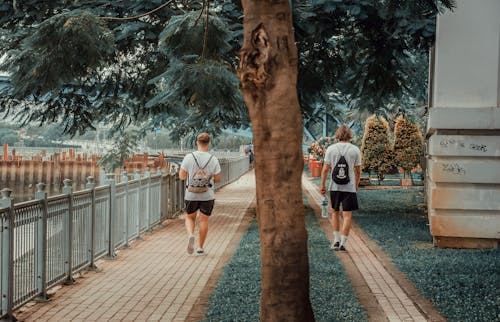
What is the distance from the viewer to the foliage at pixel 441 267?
333 inches

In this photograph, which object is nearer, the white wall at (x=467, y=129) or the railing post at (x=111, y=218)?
the railing post at (x=111, y=218)

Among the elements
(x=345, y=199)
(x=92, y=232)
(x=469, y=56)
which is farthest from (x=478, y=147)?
(x=92, y=232)

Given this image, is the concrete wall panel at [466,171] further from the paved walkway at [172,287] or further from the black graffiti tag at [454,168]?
the paved walkway at [172,287]

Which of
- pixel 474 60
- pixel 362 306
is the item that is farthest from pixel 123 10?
pixel 362 306

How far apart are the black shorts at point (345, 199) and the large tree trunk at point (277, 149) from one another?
22.1 ft

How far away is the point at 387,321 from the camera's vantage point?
309 inches

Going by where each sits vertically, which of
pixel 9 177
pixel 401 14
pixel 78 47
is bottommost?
pixel 9 177

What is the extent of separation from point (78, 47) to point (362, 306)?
5.02 meters

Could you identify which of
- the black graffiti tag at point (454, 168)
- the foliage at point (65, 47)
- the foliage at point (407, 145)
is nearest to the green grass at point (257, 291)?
the black graffiti tag at point (454, 168)

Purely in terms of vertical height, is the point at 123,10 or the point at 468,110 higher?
the point at 123,10

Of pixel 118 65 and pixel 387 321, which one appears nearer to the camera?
pixel 387 321

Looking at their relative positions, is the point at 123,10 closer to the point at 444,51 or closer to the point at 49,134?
the point at 444,51

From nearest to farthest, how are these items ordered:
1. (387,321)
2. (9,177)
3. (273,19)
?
1. (273,19)
2. (387,321)
3. (9,177)

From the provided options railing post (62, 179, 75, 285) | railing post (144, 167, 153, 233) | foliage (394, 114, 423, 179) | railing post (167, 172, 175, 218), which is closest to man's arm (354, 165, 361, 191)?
railing post (144, 167, 153, 233)
